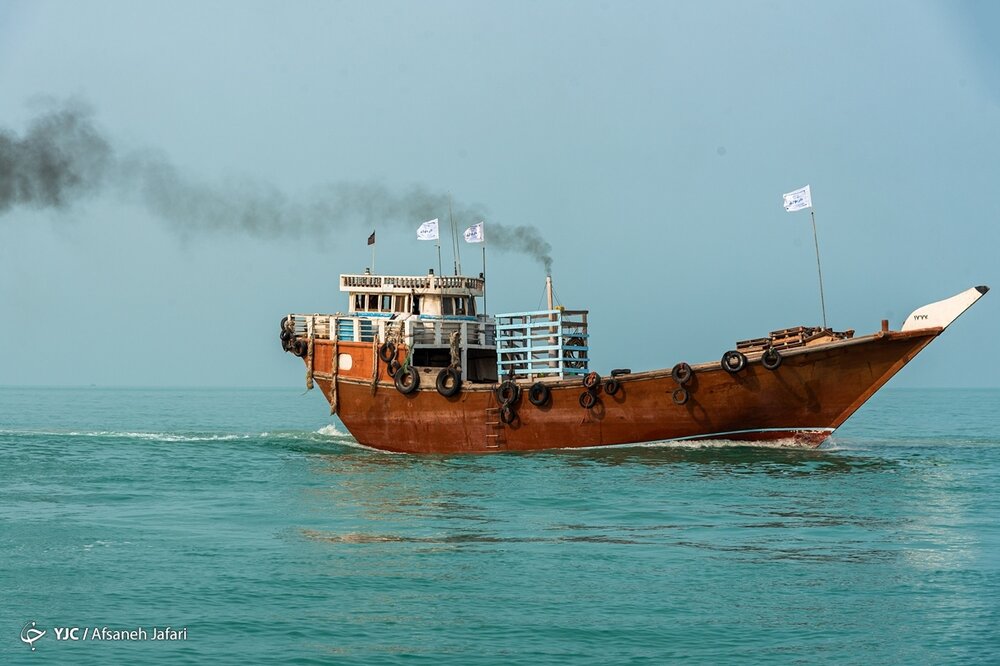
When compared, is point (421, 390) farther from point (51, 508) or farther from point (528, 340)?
point (51, 508)

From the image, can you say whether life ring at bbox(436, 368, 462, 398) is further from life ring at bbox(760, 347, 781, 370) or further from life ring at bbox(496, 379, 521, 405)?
life ring at bbox(760, 347, 781, 370)

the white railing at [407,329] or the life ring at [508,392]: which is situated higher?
the white railing at [407,329]

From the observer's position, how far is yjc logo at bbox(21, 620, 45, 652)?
50.0 ft

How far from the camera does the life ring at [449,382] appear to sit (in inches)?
1399

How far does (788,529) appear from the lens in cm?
2205

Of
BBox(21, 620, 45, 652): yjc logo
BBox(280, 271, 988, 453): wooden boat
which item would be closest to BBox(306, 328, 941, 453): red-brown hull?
BBox(280, 271, 988, 453): wooden boat

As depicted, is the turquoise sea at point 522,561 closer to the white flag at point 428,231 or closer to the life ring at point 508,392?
the life ring at point 508,392

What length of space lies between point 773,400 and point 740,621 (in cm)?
1705

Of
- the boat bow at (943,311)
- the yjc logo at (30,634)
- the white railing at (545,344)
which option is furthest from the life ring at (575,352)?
the yjc logo at (30,634)

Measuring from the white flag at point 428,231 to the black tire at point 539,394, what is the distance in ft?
24.0

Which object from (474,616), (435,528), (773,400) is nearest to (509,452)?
(773,400)

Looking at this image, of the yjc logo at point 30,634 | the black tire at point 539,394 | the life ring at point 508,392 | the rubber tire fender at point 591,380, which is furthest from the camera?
the life ring at point 508,392

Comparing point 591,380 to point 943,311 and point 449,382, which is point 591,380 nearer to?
point 449,382

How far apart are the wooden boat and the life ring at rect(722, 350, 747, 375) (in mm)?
37
